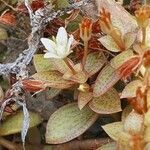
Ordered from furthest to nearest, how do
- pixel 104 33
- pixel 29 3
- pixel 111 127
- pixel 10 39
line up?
pixel 10 39 → pixel 29 3 → pixel 104 33 → pixel 111 127

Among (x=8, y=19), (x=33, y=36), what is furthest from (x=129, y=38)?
(x=8, y=19)

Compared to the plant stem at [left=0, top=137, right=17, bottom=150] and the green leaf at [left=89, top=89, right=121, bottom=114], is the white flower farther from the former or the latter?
the plant stem at [left=0, top=137, right=17, bottom=150]

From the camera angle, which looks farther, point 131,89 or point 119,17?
point 119,17

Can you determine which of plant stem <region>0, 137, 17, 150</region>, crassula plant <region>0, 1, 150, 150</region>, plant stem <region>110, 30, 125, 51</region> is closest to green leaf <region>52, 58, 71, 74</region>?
crassula plant <region>0, 1, 150, 150</region>

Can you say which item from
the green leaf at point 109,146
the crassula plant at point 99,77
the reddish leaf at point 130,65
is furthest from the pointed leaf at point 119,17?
the green leaf at point 109,146

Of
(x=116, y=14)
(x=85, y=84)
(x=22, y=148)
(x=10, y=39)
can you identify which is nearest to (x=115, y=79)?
(x=85, y=84)

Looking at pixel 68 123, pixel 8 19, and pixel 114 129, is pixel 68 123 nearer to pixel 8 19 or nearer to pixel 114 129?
pixel 114 129

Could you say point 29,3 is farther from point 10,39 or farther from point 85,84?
point 85,84
